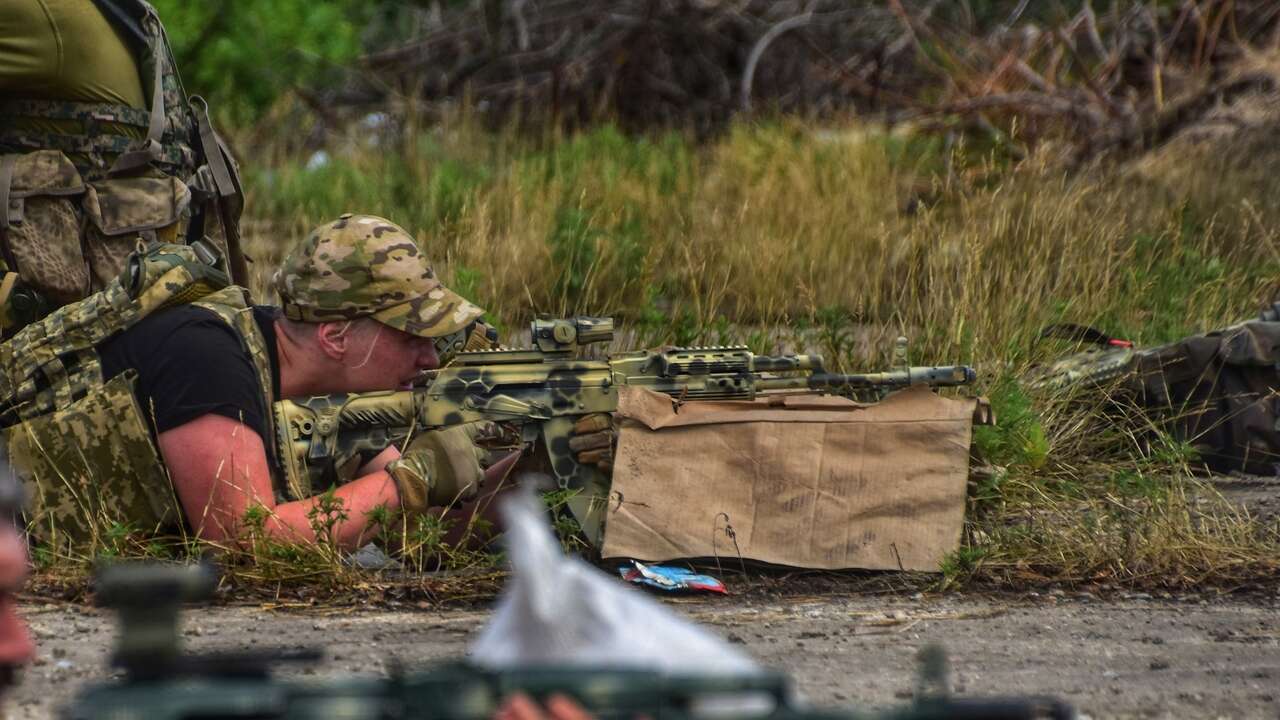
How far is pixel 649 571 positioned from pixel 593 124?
6.83m

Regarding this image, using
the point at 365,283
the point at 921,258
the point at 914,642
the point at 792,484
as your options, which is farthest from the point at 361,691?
the point at 921,258

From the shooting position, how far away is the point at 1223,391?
565cm

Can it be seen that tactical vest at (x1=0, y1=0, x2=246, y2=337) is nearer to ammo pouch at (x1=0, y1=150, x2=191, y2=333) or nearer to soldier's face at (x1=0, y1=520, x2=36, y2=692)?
ammo pouch at (x1=0, y1=150, x2=191, y2=333)

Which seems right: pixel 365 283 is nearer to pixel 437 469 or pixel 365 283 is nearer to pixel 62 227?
pixel 437 469

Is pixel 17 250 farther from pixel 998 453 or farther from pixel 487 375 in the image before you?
pixel 998 453

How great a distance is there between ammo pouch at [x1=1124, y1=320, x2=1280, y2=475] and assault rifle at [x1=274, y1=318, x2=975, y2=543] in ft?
4.30

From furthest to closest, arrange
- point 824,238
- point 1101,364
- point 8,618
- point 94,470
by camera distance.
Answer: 1. point 824,238
2. point 1101,364
3. point 94,470
4. point 8,618

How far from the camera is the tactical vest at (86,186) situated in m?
4.85

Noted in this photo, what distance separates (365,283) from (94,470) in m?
0.84

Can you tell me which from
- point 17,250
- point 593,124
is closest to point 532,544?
point 17,250

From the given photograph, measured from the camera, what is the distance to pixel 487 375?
447 centimetres

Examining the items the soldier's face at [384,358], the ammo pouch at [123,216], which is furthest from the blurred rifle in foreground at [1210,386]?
the ammo pouch at [123,216]

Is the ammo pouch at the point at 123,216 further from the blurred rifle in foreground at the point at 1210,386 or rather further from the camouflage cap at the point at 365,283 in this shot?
the blurred rifle in foreground at the point at 1210,386

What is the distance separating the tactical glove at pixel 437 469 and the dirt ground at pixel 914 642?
41 cm
